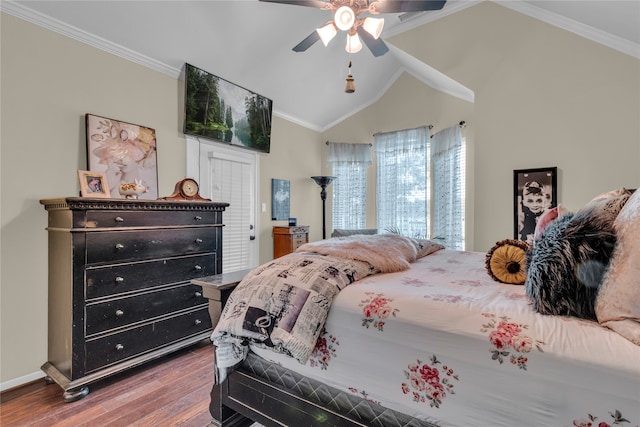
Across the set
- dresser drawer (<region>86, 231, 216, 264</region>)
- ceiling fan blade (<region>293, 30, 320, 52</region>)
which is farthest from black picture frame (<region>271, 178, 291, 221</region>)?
ceiling fan blade (<region>293, 30, 320, 52</region>)

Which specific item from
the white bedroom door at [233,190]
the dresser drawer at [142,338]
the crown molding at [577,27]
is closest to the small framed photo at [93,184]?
the white bedroom door at [233,190]

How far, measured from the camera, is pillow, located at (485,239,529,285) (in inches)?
55.1

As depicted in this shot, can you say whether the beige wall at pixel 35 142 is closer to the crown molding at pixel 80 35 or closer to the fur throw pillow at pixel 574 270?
the crown molding at pixel 80 35

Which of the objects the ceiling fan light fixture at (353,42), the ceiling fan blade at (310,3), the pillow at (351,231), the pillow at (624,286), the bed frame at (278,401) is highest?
the ceiling fan blade at (310,3)

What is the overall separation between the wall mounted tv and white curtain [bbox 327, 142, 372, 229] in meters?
1.37

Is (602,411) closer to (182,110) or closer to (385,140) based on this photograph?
(182,110)

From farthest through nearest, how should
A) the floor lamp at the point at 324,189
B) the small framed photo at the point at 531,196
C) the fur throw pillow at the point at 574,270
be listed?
the floor lamp at the point at 324,189, the small framed photo at the point at 531,196, the fur throw pillow at the point at 574,270

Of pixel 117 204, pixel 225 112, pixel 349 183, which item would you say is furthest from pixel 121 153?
pixel 349 183

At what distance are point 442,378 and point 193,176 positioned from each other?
294 cm

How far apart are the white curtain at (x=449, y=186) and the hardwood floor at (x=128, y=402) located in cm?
325

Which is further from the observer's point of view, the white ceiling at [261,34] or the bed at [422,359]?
the white ceiling at [261,34]

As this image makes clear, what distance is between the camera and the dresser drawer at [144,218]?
2.00 metres

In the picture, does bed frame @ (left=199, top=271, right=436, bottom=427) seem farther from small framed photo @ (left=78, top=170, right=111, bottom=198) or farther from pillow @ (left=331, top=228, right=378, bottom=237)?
pillow @ (left=331, top=228, right=378, bottom=237)

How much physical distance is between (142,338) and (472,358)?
224 cm
